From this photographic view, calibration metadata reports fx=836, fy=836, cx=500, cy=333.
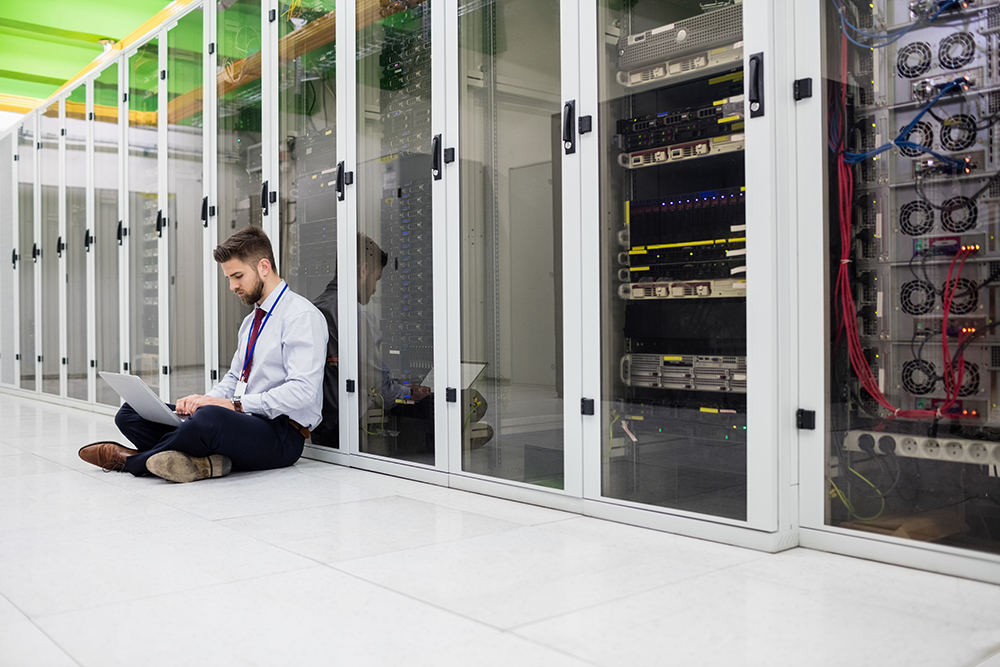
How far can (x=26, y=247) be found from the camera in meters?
7.83

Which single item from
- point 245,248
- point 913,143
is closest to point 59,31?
point 245,248

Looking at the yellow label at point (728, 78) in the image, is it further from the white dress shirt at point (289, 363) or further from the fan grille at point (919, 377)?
the white dress shirt at point (289, 363)

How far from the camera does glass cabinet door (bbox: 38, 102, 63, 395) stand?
7.17m

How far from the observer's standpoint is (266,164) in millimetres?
4285

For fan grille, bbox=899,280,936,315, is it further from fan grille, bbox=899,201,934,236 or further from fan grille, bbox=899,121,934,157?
fan grille, bbox=899,121,934,157

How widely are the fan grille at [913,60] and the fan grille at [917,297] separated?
541 millimetres

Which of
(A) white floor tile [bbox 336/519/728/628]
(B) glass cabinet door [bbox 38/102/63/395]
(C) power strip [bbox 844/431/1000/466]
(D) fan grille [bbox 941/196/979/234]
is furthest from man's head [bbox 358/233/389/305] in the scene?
(B) glass cabinet door [bbox 38/102/63/395]

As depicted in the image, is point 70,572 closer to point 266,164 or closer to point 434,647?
point 434,647

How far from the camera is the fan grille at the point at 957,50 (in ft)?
6.77

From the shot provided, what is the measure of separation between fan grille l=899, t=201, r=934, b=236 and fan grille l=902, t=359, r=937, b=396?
1.11 ft

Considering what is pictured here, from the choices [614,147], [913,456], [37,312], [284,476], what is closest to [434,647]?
[913,456]

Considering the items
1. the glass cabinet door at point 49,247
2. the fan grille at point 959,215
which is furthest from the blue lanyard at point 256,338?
the glass cabinet door at point 49,247

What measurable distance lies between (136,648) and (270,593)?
1.21 ft

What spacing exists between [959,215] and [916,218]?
0.35 feet
